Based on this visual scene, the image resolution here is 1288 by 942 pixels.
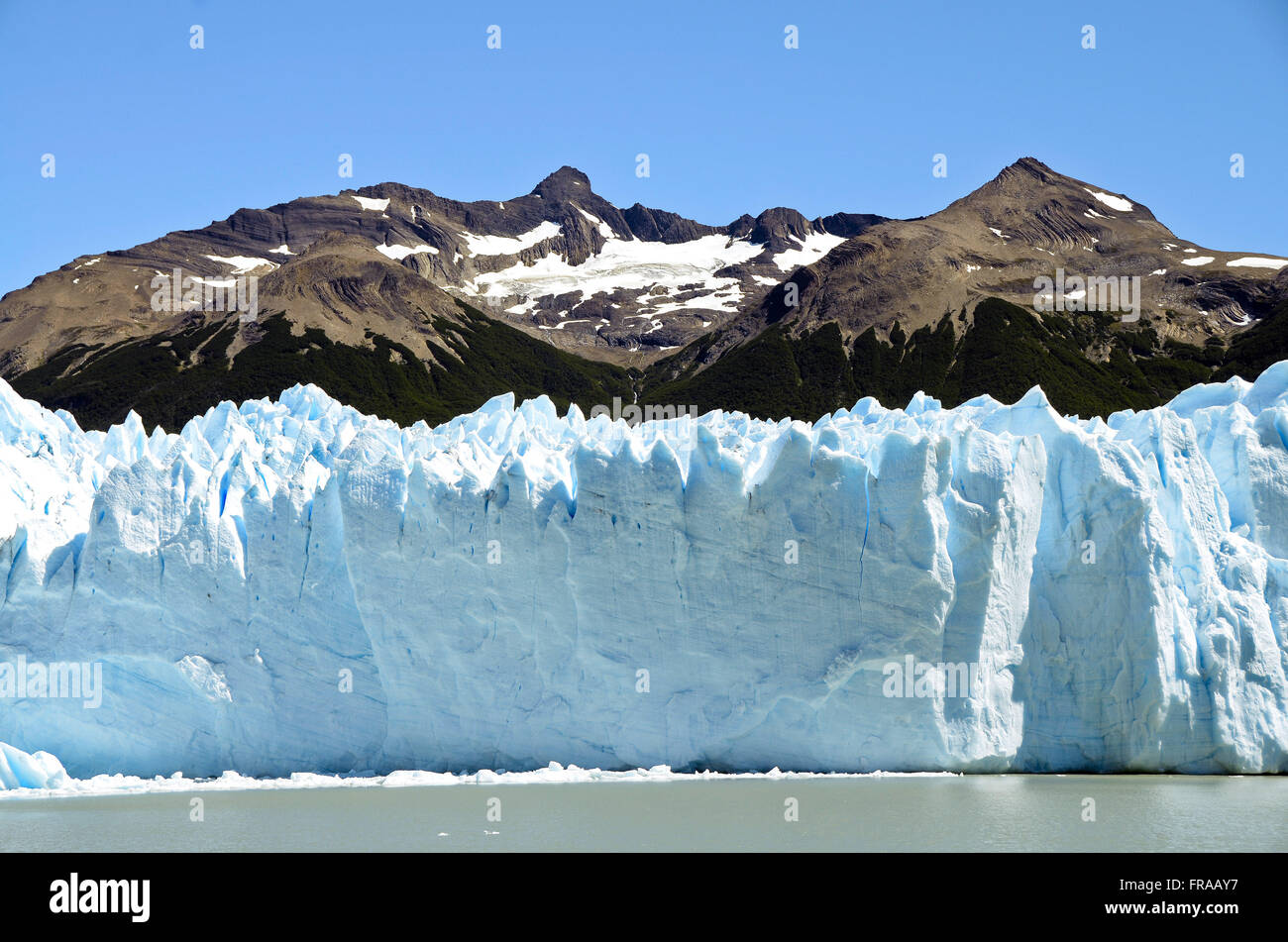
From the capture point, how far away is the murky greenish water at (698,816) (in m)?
12.9

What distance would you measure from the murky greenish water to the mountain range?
5665cm

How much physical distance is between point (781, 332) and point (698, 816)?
282 feet

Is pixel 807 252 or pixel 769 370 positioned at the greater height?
pixel 807 252

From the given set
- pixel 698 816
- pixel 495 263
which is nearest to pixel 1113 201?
pixel 495 263

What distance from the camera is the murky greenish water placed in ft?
42.3

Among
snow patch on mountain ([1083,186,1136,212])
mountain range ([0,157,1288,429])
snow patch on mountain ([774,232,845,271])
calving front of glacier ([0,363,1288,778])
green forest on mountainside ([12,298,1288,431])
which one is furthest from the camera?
snow patch on mountain ([774,232,845,271])

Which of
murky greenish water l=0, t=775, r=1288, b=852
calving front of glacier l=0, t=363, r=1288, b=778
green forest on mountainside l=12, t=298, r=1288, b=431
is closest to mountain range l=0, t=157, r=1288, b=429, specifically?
green forest on mountainside l=12, t=298, r=1288, b=431

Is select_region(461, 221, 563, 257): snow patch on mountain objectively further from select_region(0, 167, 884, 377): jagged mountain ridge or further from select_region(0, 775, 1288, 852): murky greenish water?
select_region(0, 775, 1288, 852): murky greenish water

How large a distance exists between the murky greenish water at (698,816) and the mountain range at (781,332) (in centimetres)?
5665

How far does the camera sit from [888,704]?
17125mm

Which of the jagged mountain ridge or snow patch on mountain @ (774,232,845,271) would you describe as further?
snow patch on mountain @ (774,232,845,271)

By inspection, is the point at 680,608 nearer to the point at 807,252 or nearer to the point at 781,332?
the point at 781,332

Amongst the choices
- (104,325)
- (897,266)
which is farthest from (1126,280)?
(104,325)

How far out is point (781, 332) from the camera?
323ft
